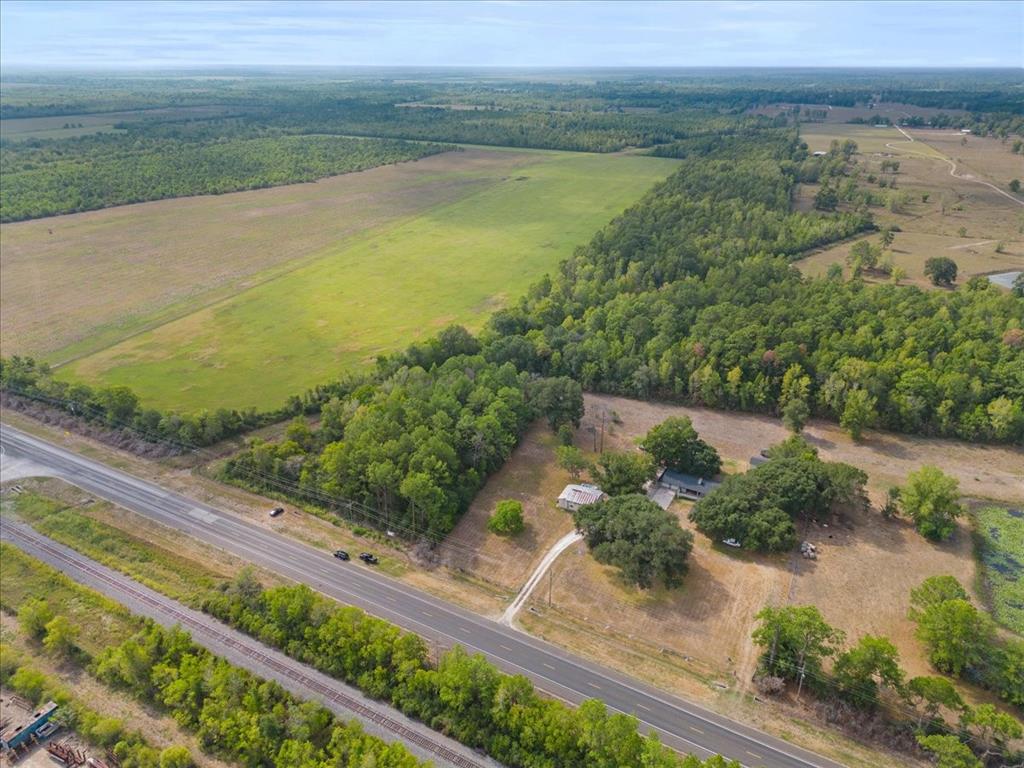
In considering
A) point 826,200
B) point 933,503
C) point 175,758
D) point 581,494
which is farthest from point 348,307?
point 826,200

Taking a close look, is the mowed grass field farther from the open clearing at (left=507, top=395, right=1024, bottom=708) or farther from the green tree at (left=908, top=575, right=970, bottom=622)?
the green tree at (left=908, top=575, right=970, bottom=622)

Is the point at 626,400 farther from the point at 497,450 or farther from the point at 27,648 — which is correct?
→ the point at 27,648

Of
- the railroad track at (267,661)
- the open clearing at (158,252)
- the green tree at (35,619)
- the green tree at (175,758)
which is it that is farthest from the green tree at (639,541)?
the open clearing at (158,252)

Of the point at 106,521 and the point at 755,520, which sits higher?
the point at 755,520

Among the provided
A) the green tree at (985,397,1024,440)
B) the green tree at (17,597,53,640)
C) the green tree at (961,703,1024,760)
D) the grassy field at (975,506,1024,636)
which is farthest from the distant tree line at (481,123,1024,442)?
the green tree at (17,597,53,640)

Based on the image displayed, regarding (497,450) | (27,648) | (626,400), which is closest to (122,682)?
(27,648)

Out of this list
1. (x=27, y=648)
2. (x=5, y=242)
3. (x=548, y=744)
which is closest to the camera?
(x=548, y=744)

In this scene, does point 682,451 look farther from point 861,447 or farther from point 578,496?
point 861,447
